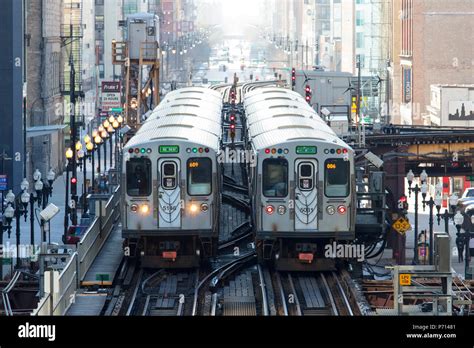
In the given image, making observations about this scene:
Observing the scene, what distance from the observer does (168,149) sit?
24156 millimetres

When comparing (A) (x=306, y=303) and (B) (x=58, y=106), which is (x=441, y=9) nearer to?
(B) (x=58, y=106)

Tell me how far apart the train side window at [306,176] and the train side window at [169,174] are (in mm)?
2337

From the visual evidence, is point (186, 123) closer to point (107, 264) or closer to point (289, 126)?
point (289, 126)

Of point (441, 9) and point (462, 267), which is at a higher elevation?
point (441, 9)

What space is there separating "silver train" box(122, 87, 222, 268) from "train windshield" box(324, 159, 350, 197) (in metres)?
2.17

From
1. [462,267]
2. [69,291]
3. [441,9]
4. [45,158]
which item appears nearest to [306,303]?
[69,291]

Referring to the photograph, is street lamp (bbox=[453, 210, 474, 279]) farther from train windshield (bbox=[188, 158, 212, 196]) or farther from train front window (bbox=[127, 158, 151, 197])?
train front window (bbox=[127, 158, 151, 197])

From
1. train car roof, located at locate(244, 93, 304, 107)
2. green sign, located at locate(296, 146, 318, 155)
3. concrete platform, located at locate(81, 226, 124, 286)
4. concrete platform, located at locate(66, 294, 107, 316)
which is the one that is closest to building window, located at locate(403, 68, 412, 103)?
train car roof, located at locate(244, 93, 304, 107)

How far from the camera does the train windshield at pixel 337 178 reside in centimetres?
2395

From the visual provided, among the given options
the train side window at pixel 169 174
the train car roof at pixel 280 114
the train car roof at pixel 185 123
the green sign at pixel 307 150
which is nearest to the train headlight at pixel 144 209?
the train side window at pixel 169 174

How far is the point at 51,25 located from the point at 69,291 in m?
48.4

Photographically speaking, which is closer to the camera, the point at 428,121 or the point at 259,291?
the point at 259,291

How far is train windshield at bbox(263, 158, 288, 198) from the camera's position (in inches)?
950

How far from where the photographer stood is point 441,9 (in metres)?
90.8
